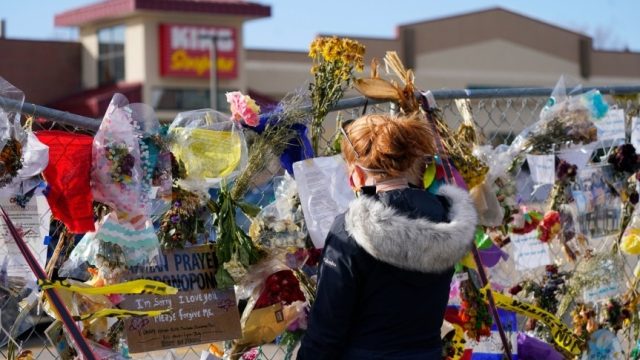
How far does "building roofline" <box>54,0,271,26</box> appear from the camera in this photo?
35.0 metres

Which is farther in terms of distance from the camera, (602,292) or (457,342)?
(602,292)

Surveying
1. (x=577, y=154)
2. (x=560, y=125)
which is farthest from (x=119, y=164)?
(x=577, y=154)

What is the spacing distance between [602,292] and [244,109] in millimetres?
2322

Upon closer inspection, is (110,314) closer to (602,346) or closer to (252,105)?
(252,105)

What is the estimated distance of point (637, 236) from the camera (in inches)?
209

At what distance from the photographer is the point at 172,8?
35.4 m

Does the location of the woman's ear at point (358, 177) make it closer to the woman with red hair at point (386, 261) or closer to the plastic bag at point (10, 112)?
the woman with red hair at point (386, 261)

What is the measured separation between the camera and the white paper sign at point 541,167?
4922mm

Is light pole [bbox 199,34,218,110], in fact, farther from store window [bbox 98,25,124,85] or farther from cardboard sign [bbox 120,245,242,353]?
cardboard sign [bbox 120,245,242,353]

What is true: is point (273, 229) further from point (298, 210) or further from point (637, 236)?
point (637, 236)

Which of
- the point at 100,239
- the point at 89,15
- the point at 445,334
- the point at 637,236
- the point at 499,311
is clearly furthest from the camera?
the point at 89,15

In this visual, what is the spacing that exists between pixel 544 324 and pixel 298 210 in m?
1.49

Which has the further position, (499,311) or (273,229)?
(499,311)

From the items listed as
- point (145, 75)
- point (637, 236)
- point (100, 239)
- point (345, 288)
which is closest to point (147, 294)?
point (100, 239)
